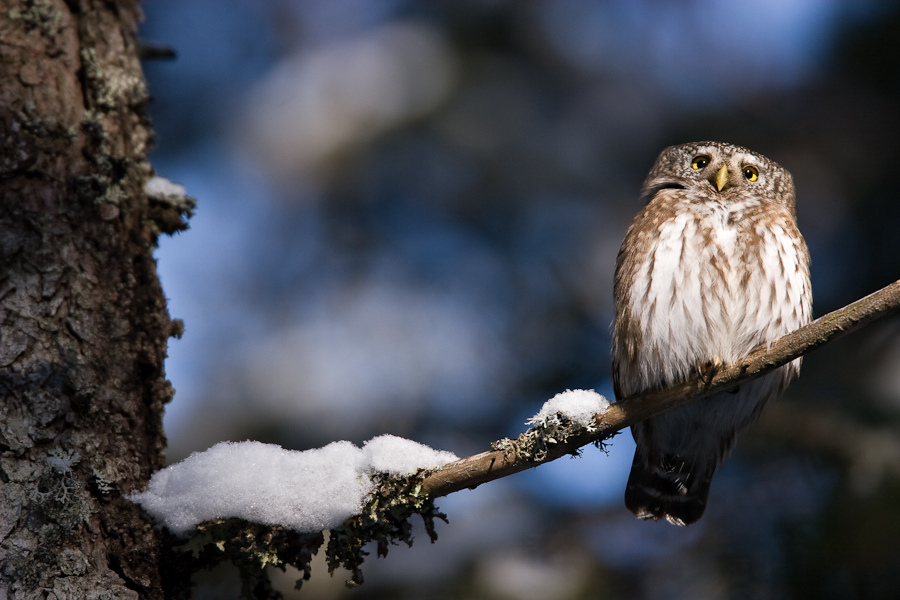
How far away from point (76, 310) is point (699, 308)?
6.87ft

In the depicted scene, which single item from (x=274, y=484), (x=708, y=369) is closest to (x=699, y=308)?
(x=708, y=369)

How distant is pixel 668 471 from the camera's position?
10.4ft

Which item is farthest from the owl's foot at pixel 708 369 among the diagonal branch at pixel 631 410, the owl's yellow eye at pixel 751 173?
the owl's yellow eye at pixel 751 173

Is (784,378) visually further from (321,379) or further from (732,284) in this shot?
(321,379)

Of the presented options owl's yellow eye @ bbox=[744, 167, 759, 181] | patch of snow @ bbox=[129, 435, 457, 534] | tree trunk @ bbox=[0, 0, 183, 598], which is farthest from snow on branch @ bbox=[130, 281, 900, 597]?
owl's yellow eye @ bbox=[744, 167, 759, 181]

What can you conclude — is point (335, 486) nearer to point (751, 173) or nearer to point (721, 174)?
point (721, 174)

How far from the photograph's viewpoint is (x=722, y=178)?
333 cm

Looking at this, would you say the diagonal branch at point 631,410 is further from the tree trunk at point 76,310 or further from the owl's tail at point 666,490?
the owl's tail at point 666,490

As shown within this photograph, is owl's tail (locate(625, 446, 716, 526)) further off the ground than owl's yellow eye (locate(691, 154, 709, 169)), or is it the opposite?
owl's yellow eye (locate(691, 154, 709, 169))

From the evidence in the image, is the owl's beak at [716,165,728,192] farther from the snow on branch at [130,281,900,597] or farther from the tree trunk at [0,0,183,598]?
the tree trunk at [0,0,183,598]

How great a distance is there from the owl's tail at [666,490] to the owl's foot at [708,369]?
692 millimetres

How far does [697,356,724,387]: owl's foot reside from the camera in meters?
2.24

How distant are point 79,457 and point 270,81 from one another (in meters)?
3.51

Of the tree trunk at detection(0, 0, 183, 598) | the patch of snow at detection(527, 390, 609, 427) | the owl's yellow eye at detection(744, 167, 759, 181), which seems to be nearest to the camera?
the tree trunk at detection(0, 0, 183, 598)
